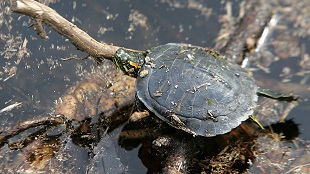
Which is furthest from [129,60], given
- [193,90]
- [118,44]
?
[118,44]

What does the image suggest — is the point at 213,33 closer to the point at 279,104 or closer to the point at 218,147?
the point at 279,104

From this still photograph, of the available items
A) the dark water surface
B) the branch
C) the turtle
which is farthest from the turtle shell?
the dark water surface

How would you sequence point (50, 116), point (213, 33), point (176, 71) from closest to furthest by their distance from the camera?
1. point (176, 71)
2. point (50, 116)
3. point (213, 33)

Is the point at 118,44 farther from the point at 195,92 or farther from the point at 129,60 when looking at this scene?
the point at 195,92

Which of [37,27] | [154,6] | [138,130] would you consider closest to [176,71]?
[138,130]

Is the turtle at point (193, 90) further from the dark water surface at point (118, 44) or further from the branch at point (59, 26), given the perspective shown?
the dark water surface at point (118, 44)

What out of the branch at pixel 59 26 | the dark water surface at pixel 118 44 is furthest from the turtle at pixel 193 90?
the dark water surface at pixel 118 44
